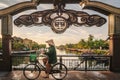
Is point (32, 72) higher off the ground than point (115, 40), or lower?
lower

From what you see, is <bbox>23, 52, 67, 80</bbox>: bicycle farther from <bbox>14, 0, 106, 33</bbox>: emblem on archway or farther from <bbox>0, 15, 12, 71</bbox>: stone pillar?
<bbox>14, 0, 106, 33</bbox>: emblem on archway

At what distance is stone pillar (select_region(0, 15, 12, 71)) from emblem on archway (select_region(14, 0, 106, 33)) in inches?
23.3

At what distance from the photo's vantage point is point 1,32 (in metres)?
18.2

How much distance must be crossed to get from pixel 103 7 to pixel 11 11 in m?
5.48

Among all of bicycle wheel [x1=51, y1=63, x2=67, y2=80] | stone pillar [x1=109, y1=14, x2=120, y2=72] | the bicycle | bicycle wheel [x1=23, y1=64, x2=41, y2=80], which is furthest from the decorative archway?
bicycle wheel [x1=51, y1=63, x2=67, y2=80]

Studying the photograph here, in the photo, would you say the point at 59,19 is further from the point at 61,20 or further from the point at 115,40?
the point at 115,40

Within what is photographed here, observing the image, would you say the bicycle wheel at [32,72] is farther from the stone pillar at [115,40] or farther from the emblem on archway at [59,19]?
the stone pillar at [115,40]

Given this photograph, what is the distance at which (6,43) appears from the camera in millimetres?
18250

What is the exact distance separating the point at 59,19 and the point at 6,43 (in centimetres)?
353

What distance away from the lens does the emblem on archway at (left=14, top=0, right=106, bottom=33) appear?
18281 mm

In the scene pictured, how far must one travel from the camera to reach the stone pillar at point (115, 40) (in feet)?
59.4

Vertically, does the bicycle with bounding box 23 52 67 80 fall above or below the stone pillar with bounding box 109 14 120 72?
below

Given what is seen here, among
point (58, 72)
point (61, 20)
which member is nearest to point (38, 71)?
point (58, 72)

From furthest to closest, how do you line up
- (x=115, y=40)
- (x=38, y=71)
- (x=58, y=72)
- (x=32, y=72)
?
(x=115, y=40)
(x=32, y=72)
(x=38, y=71)
(x=58, y=72)
